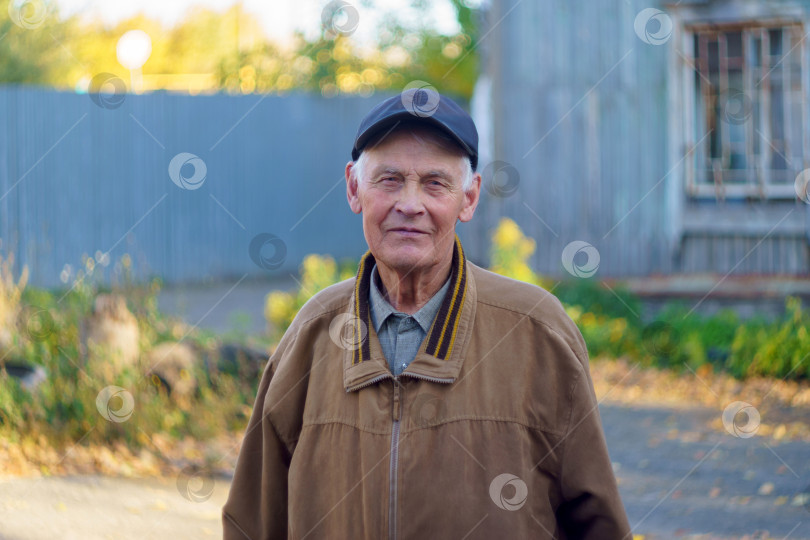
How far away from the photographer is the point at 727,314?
901cm

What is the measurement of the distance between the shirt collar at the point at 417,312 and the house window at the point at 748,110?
26.1 feet

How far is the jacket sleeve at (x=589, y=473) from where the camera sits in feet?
7.13

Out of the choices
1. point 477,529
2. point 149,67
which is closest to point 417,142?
point 477,529

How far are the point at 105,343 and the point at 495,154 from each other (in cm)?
573

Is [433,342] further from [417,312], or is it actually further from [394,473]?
[394,473]

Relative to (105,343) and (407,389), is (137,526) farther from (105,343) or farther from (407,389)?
(407,389)

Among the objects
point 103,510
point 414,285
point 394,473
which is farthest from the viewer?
point 103,510

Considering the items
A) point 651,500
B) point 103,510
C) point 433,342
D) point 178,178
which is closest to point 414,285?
point 433,342

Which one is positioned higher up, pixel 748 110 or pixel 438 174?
pixel 748 110

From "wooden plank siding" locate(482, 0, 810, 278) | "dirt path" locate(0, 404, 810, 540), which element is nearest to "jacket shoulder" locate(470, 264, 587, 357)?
"dirt path" locate(0, 404, 810, 540)

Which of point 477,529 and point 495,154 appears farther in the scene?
point 495,154

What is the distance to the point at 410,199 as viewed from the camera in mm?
2279

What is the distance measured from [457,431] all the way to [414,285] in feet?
1.44

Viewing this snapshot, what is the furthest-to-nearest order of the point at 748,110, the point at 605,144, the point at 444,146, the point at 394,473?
the point at 605,144 < the point at 748,110 < the point at 444,146 < the point at 394,473
